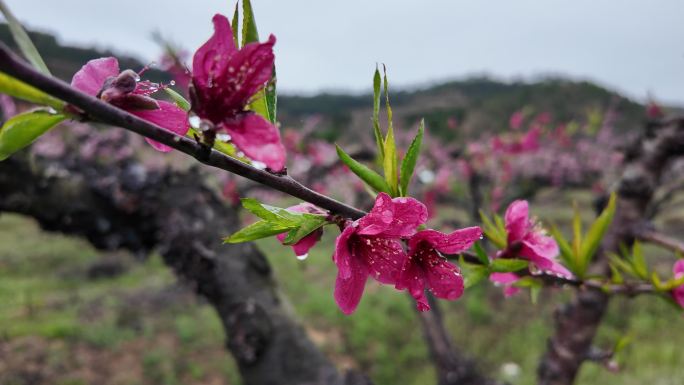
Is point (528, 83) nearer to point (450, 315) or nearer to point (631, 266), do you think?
point (450, 315)

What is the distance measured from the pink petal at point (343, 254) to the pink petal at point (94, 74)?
354 mm

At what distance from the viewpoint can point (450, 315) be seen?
6.38 metres

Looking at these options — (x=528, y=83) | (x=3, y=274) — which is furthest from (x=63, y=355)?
(x=528, y=83)

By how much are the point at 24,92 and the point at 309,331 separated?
235 inches

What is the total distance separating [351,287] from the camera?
2.19ft

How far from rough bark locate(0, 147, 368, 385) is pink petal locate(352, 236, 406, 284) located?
3.71 feet

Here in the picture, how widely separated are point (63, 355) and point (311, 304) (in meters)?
3.19

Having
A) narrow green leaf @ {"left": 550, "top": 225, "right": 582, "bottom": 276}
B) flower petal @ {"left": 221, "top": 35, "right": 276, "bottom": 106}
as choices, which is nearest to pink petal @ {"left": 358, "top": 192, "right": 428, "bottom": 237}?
flower petal @ {"left": 221, "top": 35, "right": 276, "bottom": 106}

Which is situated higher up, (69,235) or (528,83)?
(69,235)

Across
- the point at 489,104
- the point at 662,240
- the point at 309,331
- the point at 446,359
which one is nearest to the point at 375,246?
the point at 662,240

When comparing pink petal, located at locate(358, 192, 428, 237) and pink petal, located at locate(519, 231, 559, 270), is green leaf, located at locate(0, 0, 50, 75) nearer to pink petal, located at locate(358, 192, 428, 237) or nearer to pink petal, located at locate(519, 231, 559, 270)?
pink petal, located at locate(358, 192, 428, 237)

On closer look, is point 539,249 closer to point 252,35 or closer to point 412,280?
point 412,280

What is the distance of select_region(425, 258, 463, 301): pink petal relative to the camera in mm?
673

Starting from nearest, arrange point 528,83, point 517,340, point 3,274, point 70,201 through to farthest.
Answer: point 70,201, point 517,340, point 3,274, point 528,83
